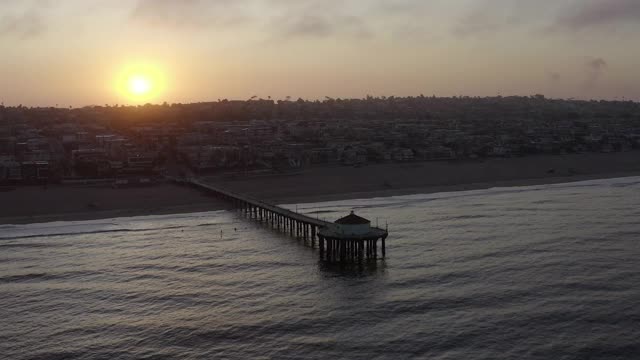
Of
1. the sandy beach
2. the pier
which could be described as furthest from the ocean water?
the sandy beach

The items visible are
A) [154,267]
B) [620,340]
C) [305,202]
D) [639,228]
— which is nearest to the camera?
[620,340]

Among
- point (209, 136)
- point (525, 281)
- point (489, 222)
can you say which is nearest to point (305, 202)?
point (489, 222)

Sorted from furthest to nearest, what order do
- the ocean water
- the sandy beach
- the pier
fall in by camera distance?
the sandy beach
the pier
the ocean water

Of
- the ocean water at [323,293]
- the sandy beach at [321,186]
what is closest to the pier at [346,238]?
Result: the ocean water at [323,293]

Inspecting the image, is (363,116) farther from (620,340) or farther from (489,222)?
(620,340)

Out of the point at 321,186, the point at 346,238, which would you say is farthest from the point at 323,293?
the point at 321,186

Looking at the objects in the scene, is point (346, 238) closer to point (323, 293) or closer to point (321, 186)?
point (323, 293)

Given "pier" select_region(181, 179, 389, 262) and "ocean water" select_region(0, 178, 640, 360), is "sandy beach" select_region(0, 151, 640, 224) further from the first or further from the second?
"pier" select_region(181, 179, 389, 262)
